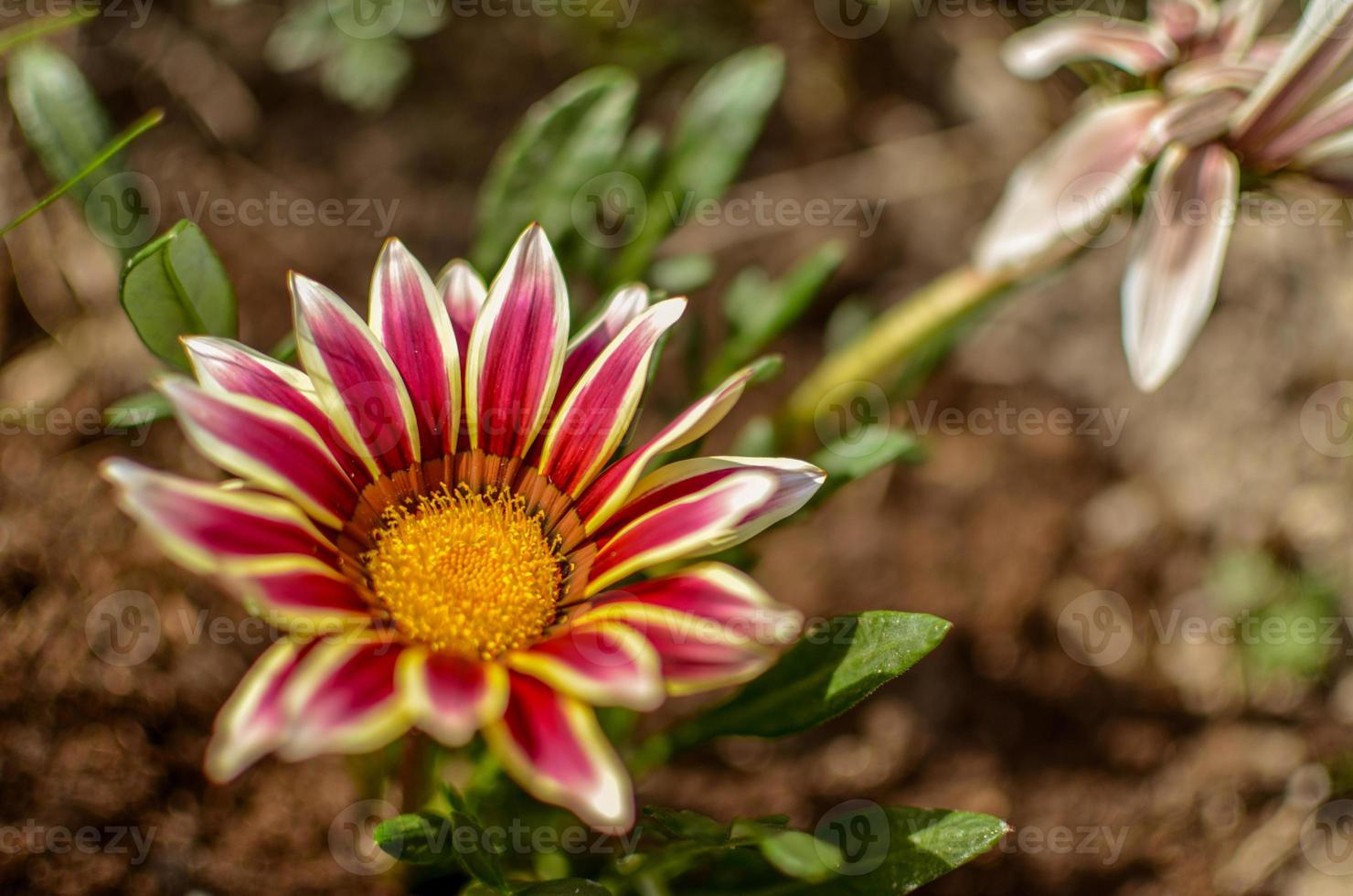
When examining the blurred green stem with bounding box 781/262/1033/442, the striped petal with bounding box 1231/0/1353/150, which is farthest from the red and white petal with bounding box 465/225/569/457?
the striped petal with bounding box 1231/0/1353/150

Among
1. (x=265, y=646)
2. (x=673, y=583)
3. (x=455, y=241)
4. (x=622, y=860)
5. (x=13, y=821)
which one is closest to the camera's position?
(x=673, y=583)

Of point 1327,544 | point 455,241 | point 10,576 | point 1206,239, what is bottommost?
point 1327,544

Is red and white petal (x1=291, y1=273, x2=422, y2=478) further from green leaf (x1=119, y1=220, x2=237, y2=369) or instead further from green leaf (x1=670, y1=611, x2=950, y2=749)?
green leaf (x1=670, y1=611, x2=950, y2=749)

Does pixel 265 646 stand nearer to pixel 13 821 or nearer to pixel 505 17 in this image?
pixel 13 821

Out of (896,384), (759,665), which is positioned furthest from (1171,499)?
(759,665)

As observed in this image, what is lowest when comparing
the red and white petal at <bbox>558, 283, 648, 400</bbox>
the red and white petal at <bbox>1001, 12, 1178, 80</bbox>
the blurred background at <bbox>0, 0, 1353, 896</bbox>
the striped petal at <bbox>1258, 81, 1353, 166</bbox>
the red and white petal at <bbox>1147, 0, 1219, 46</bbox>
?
the blurred background at <bbox>0, 0, 1353, 896</bbox>

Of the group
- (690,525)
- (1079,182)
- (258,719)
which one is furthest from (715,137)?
(258,719)
